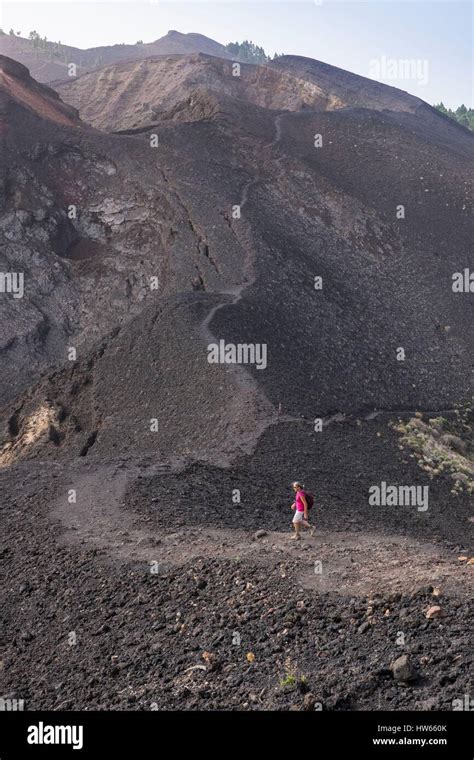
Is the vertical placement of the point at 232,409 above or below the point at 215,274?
below

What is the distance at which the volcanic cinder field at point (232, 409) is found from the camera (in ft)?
35.5

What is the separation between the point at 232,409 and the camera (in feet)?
73.5

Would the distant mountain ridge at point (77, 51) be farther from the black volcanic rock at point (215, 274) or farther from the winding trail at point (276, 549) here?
the winding trail at point (276, 549)

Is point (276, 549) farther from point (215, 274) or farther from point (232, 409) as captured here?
point (215, 274)

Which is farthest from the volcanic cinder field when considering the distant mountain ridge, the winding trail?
the distant mountain ridge

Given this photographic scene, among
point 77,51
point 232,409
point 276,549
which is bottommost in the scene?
point 276,549

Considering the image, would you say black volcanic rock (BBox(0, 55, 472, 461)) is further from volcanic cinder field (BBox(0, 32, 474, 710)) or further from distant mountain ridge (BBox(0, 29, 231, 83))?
distant mountain ridge (BBox(0, 29, 231, 83))

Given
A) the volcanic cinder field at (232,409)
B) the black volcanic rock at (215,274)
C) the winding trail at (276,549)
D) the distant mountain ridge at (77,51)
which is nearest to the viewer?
the volcanic cinder field at (232,409)

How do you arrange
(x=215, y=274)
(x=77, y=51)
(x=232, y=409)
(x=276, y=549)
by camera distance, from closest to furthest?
1. (x=276, y=549)
2. (x=232, y=409)
3. (x=215, y=274)
4. (x=77, y=51)

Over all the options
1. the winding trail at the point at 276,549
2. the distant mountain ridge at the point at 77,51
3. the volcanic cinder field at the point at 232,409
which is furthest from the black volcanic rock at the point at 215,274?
the distant mountain ridge at the point at 77,51

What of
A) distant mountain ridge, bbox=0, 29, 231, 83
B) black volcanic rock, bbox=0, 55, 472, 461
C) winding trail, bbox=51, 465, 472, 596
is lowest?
winding trail, bbox=51, 465, 472, 596

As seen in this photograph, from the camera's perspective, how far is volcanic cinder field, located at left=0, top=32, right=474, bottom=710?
1082 cm

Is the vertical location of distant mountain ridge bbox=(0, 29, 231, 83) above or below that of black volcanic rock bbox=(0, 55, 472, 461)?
above

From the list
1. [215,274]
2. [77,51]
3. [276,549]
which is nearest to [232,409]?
[276,549]
